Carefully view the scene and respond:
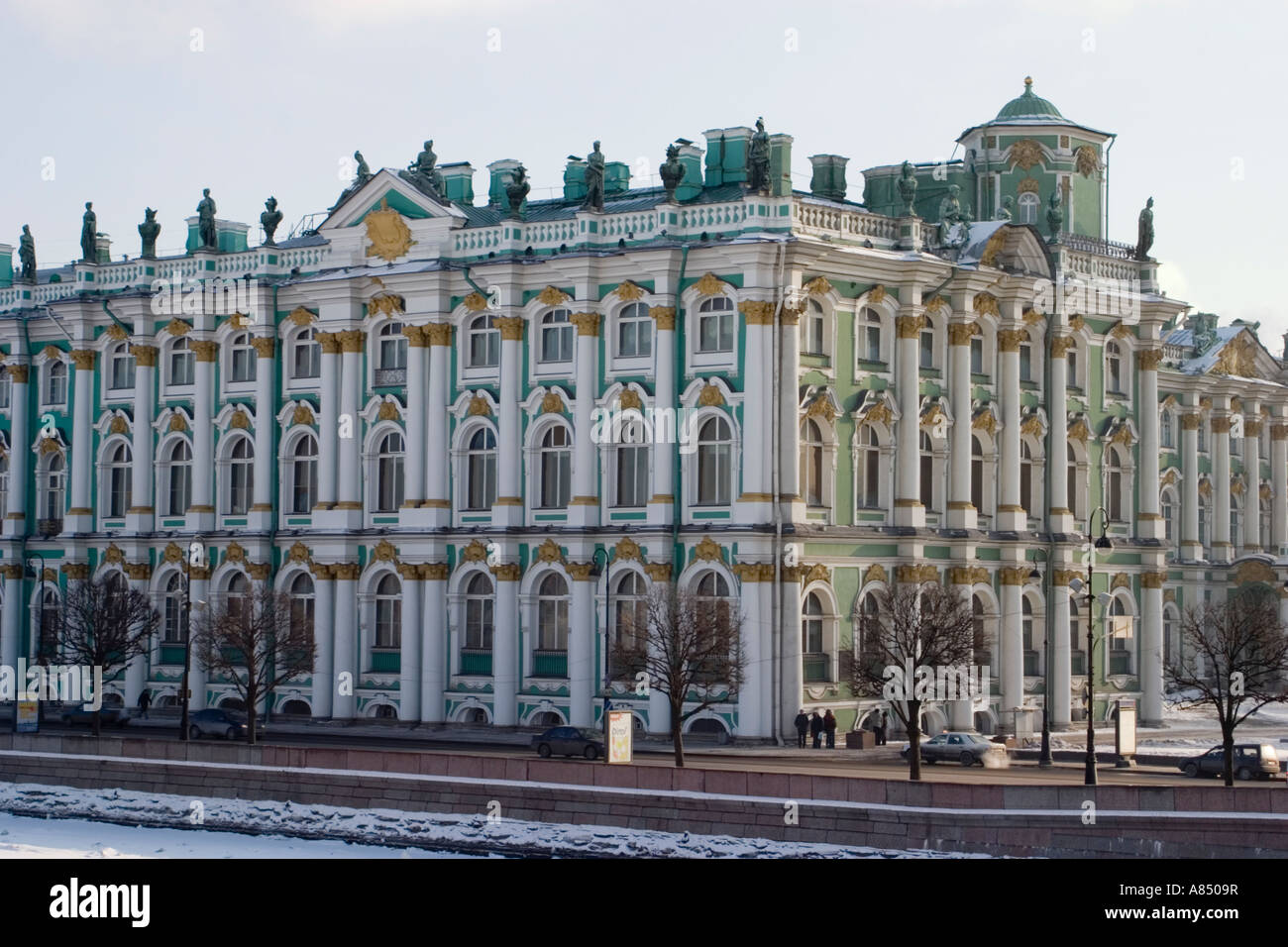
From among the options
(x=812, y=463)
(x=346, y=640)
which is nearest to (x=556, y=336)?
(x=812, y=463)

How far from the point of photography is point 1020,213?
74625 millimetres

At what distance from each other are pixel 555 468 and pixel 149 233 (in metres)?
17.7

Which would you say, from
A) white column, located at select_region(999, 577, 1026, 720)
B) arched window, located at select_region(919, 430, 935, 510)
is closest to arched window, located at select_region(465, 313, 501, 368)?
arched window, located at select_region(919, 430, 935, 510)

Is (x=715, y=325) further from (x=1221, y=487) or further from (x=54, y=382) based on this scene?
(x=1221, y=487)

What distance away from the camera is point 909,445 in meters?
64.1

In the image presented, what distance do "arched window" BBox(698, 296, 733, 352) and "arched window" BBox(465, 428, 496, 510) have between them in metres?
7.47

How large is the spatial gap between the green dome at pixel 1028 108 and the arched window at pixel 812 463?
718 inches

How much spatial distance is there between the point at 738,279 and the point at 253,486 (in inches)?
710

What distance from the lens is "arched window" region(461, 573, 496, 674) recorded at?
212ft

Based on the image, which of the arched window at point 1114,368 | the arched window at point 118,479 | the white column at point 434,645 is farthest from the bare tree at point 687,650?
the arched window at point 118,479

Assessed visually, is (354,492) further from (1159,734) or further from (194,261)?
(1159,734)

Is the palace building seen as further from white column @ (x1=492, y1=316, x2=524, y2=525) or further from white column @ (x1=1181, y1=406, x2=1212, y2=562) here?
Result: white column @ (x1=1181, y1=406, x2=1212, y2=562)
